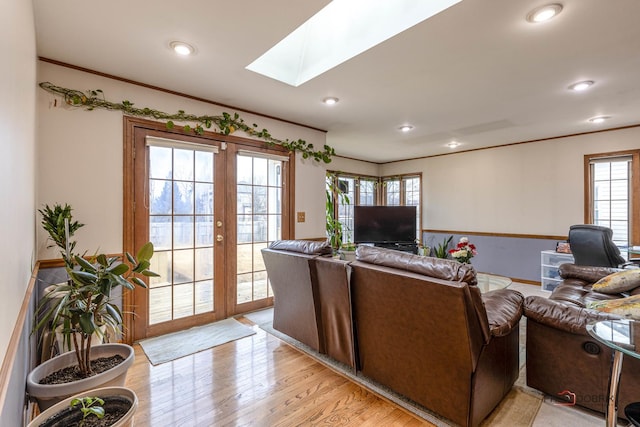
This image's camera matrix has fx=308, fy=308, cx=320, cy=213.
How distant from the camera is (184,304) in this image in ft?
10.7

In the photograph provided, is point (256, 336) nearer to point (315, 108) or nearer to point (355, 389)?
point (355, 389)

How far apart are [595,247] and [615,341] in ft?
9.38

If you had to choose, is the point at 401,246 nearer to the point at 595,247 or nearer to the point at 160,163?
the point at 595,247

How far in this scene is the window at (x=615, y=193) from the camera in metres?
4.27

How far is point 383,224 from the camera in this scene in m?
5.66

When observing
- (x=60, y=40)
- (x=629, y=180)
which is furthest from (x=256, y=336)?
(x=629, y=180)

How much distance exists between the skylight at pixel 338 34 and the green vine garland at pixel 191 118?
0.97 m

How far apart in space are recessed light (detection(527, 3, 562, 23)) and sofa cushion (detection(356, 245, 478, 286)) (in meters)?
1.55

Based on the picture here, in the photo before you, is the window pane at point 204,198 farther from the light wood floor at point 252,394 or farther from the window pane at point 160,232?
the light wood floor at point 252,394

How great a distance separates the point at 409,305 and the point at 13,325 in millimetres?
1798

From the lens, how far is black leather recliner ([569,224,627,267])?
3334mm

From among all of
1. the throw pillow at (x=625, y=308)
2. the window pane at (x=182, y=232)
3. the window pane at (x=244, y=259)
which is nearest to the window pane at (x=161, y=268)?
the window pane at (x=182, y=232)

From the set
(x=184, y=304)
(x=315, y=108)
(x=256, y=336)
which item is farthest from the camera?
(x=315, y=108)

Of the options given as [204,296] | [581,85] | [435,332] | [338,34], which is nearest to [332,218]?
[204,296]
